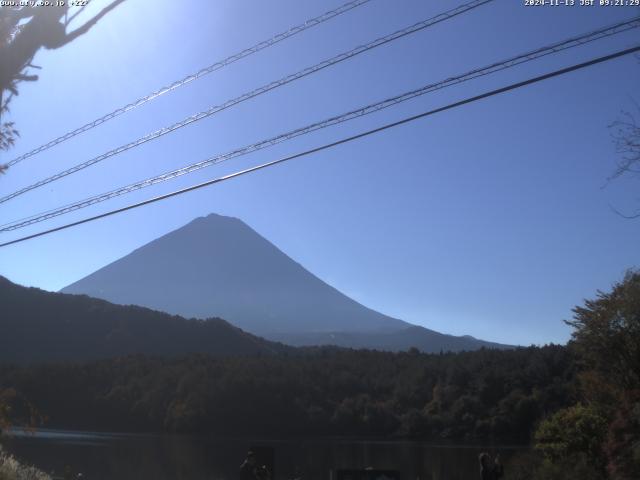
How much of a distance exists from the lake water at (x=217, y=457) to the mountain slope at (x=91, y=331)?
38.5 feet

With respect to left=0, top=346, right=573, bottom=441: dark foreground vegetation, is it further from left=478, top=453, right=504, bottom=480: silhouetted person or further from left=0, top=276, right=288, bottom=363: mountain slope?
left=478, top=453, right=504, bottom=480: silhouetted person

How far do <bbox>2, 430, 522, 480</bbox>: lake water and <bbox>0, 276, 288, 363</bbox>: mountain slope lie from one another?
38.5 ft

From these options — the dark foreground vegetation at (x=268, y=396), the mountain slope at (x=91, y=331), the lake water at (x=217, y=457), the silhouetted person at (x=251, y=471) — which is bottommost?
the lake water at (x=217, y=457)

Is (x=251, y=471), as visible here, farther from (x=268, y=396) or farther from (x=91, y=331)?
(x=91, y=331)

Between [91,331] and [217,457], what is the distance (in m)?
41.8

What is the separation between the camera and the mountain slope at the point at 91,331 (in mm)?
75250

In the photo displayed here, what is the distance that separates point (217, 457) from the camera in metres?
54.1

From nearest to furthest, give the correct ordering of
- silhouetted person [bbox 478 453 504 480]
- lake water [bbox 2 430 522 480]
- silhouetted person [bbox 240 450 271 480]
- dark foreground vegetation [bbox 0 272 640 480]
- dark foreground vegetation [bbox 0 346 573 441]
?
silhouetted person [bbox 240 450 271 480]
silhouetted person [bbox 478 453 504 480]
lake water [bbox 2 430 522 480]
dark foreground vegetation [bbox 0 272 640 480]
dark foreground vegetation [bbox 0 346 573 441]

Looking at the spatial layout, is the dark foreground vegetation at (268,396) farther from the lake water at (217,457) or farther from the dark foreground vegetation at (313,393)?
the lake water at (217,457)

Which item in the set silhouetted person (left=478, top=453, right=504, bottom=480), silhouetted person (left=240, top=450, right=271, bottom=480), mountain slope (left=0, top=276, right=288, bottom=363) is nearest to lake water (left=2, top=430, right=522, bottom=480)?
mountain slope (left=0, top=276, right=288, bottom=363)

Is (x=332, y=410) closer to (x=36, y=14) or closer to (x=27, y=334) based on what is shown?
(x=27, y=334)

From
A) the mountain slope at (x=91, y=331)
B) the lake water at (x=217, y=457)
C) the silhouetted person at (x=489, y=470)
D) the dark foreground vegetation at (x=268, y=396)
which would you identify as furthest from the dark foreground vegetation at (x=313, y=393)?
the silhouetted person at (x=489, y=470)

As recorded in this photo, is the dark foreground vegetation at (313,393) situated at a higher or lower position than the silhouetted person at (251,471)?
higher

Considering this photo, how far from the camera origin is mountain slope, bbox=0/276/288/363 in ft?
247
